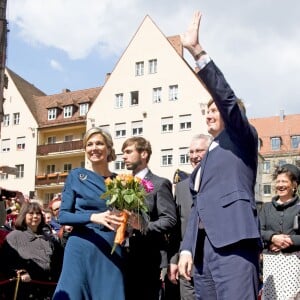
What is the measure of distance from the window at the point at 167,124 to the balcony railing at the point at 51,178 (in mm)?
11038

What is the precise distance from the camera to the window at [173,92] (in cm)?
4341

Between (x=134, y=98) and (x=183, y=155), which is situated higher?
(x=134, y=98)

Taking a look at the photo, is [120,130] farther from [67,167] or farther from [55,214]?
[55,214]

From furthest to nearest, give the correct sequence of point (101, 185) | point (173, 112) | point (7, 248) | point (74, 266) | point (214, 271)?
1. point (173, 112)
2. point (7, 248)
3. point (101, 185)
4. point (74, 266)
5. point (214, 271)

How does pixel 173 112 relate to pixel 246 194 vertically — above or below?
above

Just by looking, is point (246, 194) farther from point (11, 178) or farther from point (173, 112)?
point (11, 178)

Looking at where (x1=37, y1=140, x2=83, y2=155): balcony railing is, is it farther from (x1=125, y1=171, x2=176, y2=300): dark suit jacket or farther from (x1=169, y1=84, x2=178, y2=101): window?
(x1=125, y1=171, x2=176, y2=300): dark suit jacket

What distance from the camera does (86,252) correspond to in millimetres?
4820

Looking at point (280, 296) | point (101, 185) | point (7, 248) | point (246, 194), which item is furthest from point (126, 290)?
point (7, 248)

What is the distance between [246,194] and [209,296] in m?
0.69

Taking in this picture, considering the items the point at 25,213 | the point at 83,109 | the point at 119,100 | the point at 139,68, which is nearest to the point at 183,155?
the point at 119,100

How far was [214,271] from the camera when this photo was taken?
3.52m

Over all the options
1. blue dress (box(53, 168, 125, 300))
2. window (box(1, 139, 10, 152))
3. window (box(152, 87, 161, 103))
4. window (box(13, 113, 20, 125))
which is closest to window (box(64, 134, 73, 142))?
window (box(13, 113, 20, 125))

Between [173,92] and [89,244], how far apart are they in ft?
129
